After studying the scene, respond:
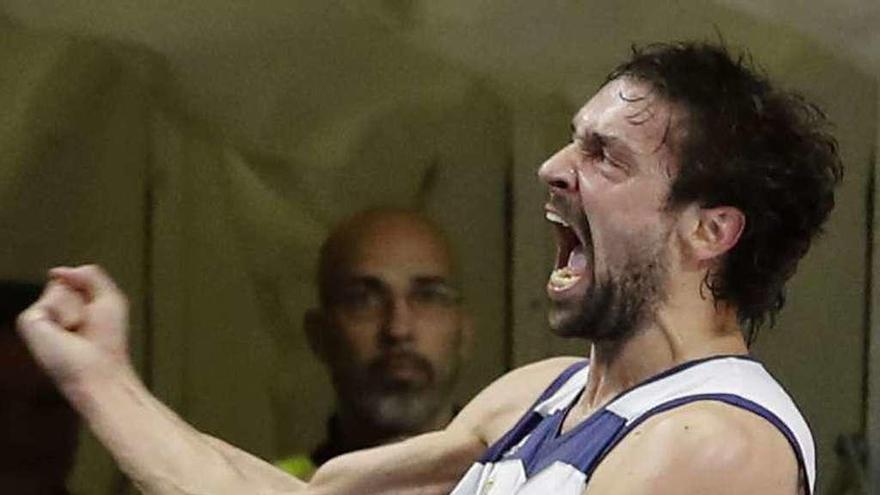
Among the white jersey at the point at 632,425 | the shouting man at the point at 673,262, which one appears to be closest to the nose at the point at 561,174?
the shouting man at the point at 673,262

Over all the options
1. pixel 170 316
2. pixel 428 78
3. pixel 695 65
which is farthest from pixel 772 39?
pixel 170 316

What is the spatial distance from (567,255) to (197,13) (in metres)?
0.41

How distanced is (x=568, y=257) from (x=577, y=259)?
0.06 feet

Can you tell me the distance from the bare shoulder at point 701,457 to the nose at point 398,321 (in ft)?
1.49

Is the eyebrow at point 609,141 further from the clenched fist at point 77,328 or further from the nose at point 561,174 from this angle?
the clenched fist at point 77,328

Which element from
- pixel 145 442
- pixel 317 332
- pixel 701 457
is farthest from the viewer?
pixel 317 332

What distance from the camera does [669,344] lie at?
84 cm

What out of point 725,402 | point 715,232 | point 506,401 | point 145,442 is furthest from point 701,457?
point 145,442

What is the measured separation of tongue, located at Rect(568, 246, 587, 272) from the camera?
863 millimetres

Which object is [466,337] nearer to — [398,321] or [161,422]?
[398,321]

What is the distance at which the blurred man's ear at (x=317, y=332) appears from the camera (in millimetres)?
1198

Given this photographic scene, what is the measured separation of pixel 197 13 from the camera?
115 cm

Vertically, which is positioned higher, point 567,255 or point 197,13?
point 197,13

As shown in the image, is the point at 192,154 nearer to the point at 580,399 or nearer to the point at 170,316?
the point at 170,316
